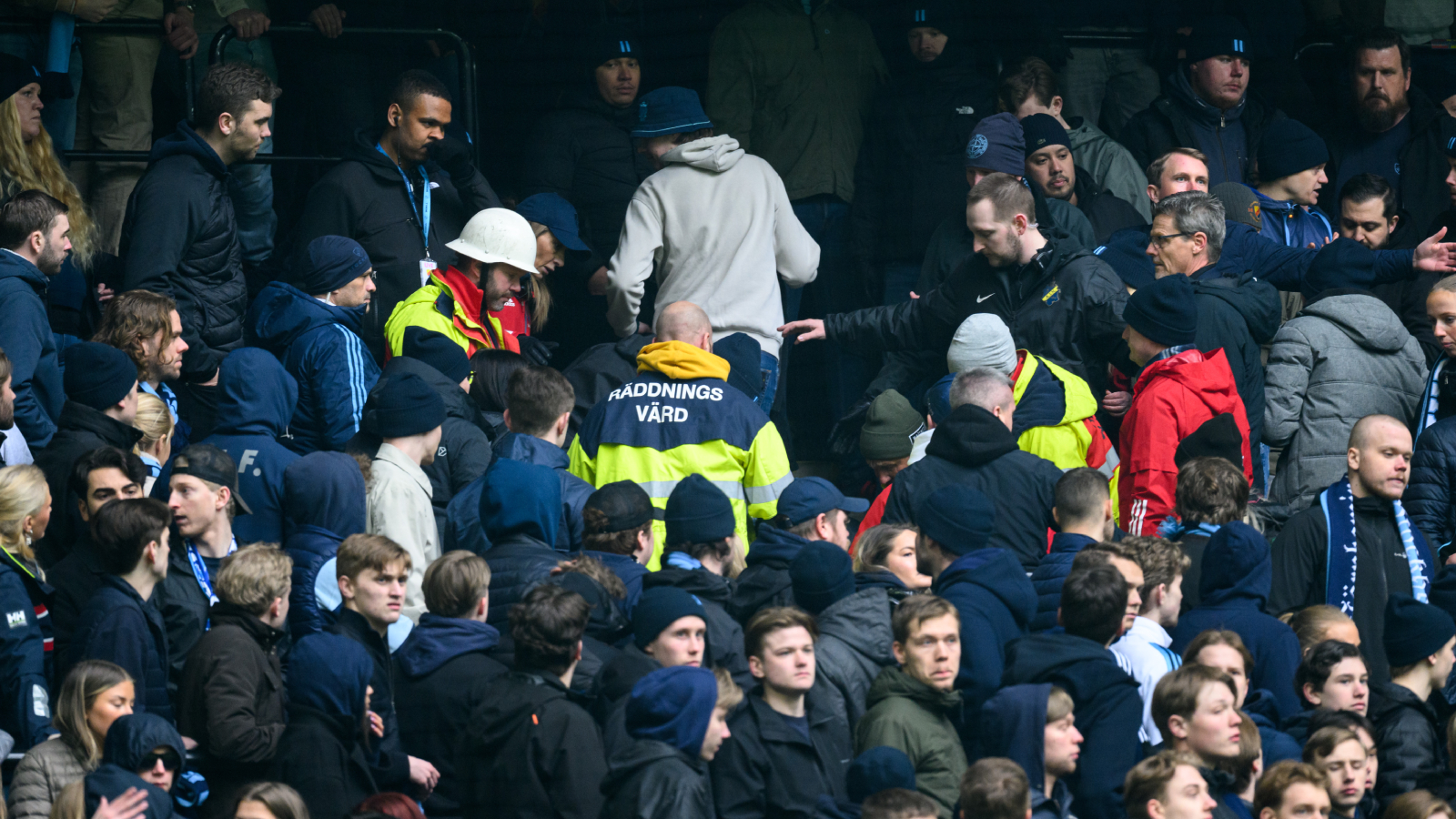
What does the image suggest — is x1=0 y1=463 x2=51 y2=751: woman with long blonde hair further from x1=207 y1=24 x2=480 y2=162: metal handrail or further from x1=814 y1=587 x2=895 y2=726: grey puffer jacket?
x1=207 y1=24 x2=480 y2=162: metal handrail

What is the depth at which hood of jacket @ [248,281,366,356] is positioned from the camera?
6977 millimetres

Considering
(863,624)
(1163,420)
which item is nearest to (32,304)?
(863,624)

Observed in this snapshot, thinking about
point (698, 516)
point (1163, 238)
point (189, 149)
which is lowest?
point (698, 516)

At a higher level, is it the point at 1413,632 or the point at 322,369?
the point at 322,369

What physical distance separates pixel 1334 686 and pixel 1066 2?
18.5 ft

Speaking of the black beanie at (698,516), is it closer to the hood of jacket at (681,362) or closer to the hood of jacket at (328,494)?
the hood of jacket at (681,362)

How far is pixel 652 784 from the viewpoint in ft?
15.2

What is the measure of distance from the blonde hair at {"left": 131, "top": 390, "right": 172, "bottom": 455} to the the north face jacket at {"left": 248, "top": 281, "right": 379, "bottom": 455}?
0.49 meters

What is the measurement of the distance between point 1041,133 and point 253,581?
4768 millimetres

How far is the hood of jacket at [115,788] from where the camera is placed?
15.2 feet

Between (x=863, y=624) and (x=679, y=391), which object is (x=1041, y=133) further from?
(x=863, y=624)

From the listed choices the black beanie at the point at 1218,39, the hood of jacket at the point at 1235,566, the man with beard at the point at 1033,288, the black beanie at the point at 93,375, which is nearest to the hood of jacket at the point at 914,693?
the hood of jacket at the point at 1235,566

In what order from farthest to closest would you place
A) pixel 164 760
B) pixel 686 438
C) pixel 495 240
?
pixel 495 240, pixel 686 438, pixel 164 760

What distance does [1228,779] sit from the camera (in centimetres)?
513
